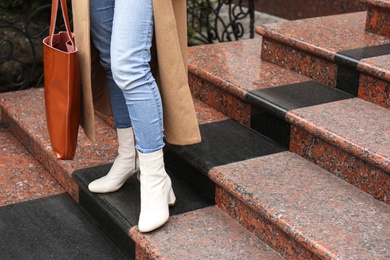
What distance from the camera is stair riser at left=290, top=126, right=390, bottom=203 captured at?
8.37ft

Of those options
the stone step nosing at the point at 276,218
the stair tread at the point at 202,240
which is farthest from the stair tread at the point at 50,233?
the stone step nosing at the point at 276,218

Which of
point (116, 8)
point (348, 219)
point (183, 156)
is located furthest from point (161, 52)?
point (348, 219)

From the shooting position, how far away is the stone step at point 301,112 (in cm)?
261

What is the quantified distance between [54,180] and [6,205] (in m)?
0.36

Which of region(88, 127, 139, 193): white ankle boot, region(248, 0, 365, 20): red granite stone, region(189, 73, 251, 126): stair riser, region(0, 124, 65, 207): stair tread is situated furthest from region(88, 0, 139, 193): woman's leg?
region(248, 0, 365, 20): red granite stone

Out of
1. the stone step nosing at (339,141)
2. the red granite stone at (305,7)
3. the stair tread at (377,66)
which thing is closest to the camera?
the stone step nosing at (339,141)

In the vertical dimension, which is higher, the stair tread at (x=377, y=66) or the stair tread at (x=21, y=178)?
the stair tread at (x=377, y=66)

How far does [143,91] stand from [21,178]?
1.26m

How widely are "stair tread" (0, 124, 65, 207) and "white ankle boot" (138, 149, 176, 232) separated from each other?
33.5 inches

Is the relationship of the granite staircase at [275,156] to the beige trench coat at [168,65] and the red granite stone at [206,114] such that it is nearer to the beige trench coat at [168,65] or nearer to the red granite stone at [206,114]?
the red granite stone at [206,114]

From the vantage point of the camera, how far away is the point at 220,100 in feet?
11.3

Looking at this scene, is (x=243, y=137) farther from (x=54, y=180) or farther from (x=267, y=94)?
(x=54, y=180)

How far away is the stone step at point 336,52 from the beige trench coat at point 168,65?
91 cm

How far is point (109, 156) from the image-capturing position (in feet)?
10.8
